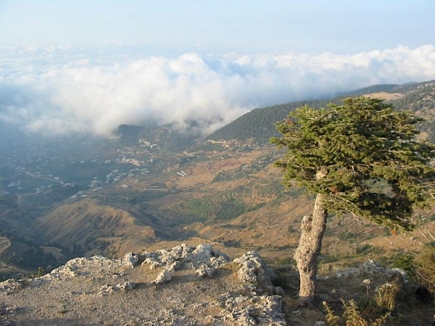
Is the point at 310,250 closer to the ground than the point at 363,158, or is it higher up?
closer to the ground

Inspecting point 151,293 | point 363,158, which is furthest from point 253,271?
point 363,158

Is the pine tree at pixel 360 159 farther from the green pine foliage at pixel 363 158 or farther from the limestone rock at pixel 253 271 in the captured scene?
the limestone rock at pixel 253 271

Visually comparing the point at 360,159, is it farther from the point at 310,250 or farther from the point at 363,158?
the point at 310,250

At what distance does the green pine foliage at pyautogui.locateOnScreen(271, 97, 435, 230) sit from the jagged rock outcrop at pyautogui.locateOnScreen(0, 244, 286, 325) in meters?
6.65

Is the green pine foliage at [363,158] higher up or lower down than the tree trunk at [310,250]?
higher up

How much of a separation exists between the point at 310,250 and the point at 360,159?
591cm

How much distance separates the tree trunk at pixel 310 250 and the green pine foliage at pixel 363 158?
175 centimetres

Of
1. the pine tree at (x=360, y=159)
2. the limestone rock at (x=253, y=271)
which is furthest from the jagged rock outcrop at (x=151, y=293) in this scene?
the pine tree at (x=360, y=159)

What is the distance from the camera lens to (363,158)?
56.1 ft

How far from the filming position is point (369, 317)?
59.4 feet

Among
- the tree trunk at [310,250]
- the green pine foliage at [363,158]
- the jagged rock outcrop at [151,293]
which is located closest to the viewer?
the green pine foliage at [363,158]

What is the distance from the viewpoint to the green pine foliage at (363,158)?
16672mm

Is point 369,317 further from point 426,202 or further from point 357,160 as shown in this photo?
point 357,160

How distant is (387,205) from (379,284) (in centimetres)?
976
